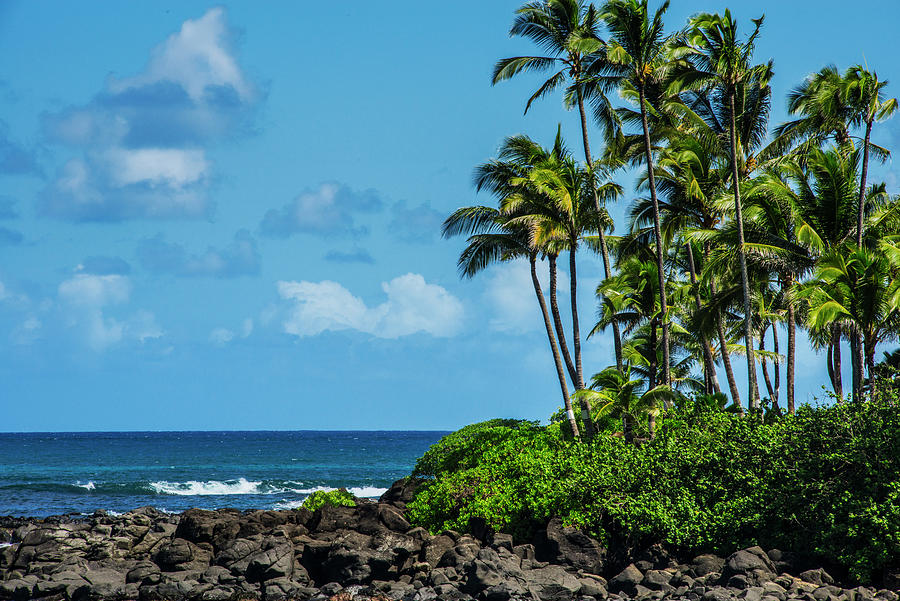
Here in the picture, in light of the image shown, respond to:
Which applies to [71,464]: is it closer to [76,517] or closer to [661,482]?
[76,517]

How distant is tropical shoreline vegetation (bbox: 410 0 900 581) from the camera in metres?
16.5

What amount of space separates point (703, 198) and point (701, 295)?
15.2 feet

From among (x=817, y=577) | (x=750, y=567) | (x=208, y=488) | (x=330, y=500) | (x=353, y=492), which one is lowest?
(x=208, y=488)

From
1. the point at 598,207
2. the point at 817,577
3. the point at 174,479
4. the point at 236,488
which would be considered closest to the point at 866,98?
the point at 598,207

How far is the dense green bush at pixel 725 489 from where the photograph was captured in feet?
50.3

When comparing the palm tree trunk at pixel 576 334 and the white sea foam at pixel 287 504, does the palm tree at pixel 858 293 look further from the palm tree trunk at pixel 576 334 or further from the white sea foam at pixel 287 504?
the white sea foam at pixel 287 504

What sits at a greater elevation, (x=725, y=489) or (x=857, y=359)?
(x=857, y=359)

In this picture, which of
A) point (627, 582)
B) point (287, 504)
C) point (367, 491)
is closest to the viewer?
point (627, 582)

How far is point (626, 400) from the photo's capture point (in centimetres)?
2330

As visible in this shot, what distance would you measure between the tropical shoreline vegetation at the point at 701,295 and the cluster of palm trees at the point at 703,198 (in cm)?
8

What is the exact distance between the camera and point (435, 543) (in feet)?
58.2

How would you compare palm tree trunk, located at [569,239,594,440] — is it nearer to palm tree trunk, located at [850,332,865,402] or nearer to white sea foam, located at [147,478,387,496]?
palm tree trunk, located at [850,332,865,402]

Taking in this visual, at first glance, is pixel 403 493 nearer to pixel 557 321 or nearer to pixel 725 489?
pixel 557 321

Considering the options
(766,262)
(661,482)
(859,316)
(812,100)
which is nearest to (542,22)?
(812,100)
